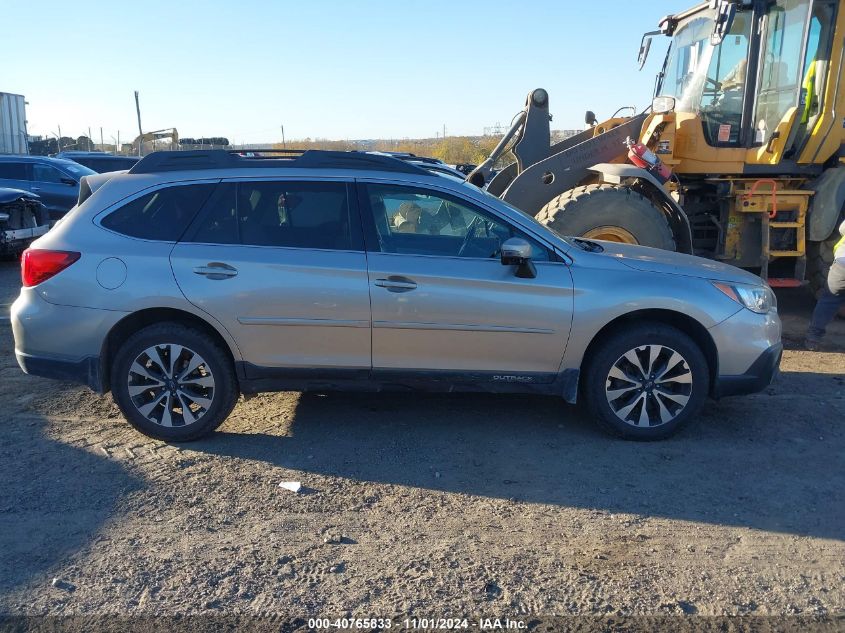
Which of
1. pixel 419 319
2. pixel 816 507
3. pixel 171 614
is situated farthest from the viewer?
pixel 419 319

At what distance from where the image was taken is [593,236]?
7.54 meters

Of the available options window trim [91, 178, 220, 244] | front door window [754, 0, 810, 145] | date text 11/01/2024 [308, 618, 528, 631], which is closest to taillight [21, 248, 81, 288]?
window trim [91, 178, 220, 244]

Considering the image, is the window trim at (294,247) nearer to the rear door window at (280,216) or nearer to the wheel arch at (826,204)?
the rear door window at (280,216)

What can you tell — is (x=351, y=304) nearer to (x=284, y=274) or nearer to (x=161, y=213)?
(x=284, y=274)

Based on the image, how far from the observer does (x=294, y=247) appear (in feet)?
15.7

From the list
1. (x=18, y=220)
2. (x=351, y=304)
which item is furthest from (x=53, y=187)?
(x=351, y=304)

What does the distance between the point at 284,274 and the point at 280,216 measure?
17.3 inches

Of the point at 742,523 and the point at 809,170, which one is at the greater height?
the point at 809,170

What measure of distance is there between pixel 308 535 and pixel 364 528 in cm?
29

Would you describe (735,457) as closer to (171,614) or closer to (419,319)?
(419,319)

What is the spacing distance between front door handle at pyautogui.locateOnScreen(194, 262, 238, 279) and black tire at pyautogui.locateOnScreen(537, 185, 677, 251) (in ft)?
12.5

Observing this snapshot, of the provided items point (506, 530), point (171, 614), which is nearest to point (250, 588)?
point (171, 614)

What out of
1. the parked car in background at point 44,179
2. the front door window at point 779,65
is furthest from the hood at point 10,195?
the front door window at point 779,65

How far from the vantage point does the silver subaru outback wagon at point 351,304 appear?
15.4 ft
